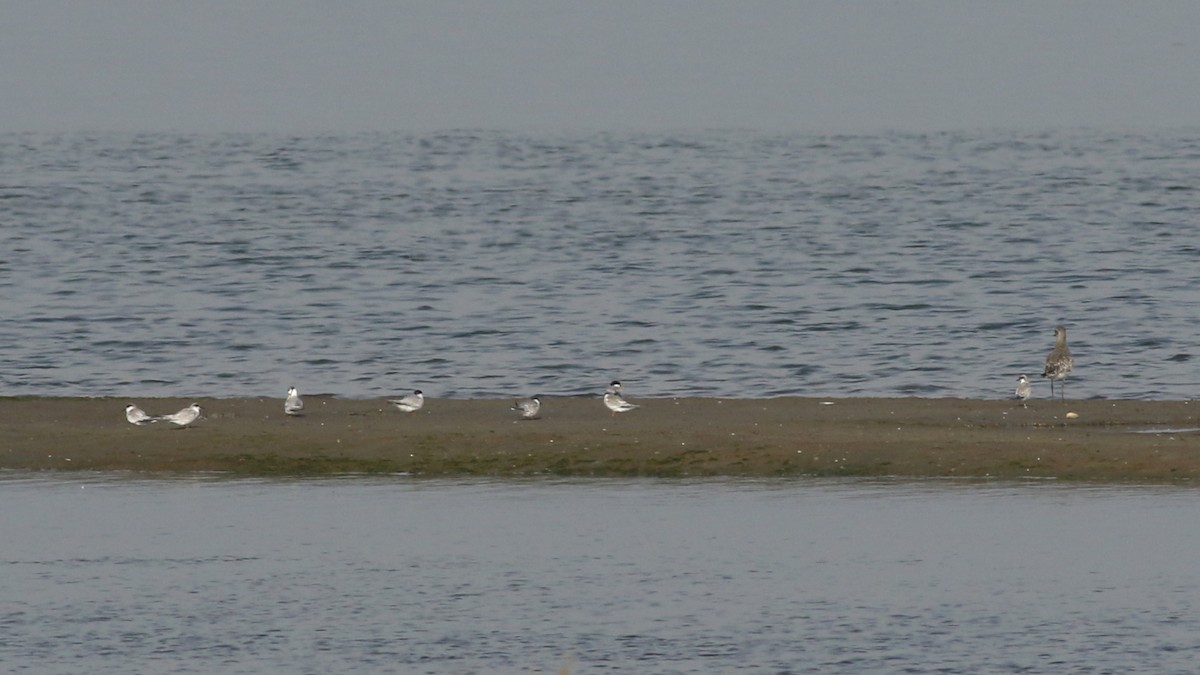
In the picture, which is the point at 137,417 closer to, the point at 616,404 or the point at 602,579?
the point at 616,404

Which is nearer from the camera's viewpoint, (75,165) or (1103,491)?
(1103,491)

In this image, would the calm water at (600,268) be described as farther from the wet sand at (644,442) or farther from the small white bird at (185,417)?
the small white bird at (185,417)

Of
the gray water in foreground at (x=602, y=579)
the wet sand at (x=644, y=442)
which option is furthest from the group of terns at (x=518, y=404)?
the gray water in foreground at (x=602, y=579)

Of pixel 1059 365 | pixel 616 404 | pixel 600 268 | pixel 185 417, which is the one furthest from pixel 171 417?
pixel 600 268

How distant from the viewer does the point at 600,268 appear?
4625 centimetres

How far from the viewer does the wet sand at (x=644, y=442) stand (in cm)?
2211

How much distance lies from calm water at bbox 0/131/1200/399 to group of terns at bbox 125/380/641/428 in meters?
3.82

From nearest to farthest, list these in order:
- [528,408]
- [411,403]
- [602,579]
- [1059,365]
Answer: [602,579] < [528,408] < [411,403] < [1059,365]

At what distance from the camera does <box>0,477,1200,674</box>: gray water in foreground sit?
14633 mm

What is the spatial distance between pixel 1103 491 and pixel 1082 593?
188 inches

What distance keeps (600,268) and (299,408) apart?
21.1 m

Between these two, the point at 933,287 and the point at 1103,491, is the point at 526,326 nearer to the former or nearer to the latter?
the point at 933,287

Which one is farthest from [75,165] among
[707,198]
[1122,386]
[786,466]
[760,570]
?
[760,570]

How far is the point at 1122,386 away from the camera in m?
29.7
